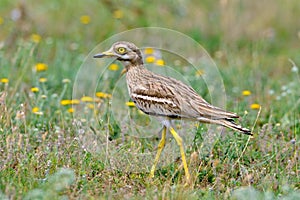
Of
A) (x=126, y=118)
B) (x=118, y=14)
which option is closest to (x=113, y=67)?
(x=126, y=118)

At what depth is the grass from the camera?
5.22 m

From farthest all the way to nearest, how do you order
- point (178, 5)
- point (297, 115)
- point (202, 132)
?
point (178, 5)
point (297, 115)
point (202, 132)

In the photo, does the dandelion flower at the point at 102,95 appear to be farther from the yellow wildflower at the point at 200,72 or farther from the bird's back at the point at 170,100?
the bird's back at the point at 170,100

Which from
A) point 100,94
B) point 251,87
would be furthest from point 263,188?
point 251,87

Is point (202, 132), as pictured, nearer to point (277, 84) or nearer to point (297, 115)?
point (297, 115)

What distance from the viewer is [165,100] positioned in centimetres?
534

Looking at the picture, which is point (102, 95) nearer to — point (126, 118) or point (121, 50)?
point (126, 118)

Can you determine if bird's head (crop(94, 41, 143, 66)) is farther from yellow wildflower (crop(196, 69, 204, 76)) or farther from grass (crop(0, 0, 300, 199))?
yellow wildflower (crop(196, 69, 204, 76))

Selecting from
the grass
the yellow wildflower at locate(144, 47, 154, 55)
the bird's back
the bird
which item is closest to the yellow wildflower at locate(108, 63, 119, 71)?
the grass

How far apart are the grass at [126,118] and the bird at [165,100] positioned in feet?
1.17

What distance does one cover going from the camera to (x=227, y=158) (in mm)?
5789

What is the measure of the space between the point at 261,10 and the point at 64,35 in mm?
3365

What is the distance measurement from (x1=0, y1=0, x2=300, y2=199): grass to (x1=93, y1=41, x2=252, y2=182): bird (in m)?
0.36

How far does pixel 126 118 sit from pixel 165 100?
1350 millimetres
